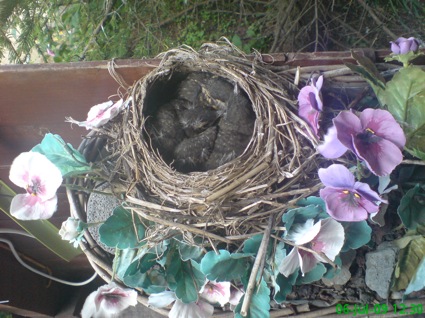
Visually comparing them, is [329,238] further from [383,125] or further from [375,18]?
[375,18]

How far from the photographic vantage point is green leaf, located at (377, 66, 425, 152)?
2.02ft

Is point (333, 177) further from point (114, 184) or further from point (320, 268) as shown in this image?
point (114, 184)

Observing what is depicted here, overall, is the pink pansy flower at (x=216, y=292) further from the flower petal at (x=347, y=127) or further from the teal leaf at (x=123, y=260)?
the flower petal at (x=347, y=127)

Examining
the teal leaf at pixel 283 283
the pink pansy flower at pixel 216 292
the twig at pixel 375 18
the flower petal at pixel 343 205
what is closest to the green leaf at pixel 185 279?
the pink pansy flower at pixel 216 292

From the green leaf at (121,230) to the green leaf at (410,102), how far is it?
402 mm

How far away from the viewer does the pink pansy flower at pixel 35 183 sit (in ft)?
2.20

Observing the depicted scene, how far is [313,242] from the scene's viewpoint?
64 centimetres

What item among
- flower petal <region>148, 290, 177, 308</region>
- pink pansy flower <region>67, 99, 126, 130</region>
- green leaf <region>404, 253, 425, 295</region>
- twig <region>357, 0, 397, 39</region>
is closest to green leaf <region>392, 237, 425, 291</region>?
green leaf <region>404, 253, 425, 295</region>

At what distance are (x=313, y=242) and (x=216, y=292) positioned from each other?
0.20 metres

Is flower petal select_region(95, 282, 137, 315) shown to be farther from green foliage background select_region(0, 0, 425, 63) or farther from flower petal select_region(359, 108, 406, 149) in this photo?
green foliage background select_region(0, 0, 425, 63)

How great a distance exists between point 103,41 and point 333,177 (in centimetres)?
98

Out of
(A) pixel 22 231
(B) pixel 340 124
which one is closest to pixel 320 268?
(B) pixel 340 124

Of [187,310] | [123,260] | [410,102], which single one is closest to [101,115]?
[123,260]

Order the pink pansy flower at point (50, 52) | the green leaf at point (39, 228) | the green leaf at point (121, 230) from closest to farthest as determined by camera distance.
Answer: the green leaf at point (121, 230)
the green leaf at point (39, 228)
the pink pansy flower at point (50, 52)
